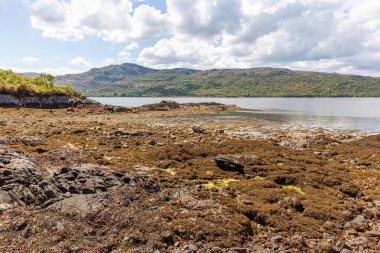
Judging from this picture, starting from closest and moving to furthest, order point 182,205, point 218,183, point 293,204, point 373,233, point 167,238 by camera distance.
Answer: point 167,238, point 373,233, point 182,205, point 293,204, point 218,183

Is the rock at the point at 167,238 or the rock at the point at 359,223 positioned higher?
the rock at the point at 167,238

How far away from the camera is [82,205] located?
14.1m

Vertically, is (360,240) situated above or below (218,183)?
below

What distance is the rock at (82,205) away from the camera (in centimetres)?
1363

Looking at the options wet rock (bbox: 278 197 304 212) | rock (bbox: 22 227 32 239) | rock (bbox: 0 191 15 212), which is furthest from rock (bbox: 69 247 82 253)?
wet rock (bbox: 278 197 304 212)

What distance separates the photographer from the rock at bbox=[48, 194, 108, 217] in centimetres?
1363

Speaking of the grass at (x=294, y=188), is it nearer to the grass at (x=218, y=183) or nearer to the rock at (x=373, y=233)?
the grass at (x=218, y=183)

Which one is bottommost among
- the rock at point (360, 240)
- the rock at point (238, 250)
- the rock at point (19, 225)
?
the rock at point (360, 240)

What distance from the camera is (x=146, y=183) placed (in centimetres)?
1769

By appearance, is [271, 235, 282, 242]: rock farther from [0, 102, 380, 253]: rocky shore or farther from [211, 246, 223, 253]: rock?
[211, 246, 223, 253]: rock

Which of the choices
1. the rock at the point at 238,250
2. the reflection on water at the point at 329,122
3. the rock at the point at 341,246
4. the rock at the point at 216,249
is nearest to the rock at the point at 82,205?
the rock at the point at 216,249

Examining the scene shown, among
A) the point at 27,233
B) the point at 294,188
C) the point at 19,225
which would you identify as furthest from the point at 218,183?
the point at 19,225

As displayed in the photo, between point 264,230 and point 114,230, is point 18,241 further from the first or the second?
point 264,230

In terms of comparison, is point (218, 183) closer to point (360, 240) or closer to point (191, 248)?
point (191, 248)
